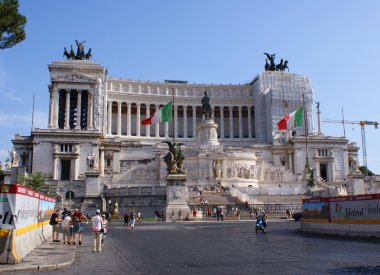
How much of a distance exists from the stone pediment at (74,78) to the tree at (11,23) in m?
72.7

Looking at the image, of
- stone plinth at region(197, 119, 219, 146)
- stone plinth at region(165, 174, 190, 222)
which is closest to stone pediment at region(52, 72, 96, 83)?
stone plinth at region(197, 119, 219, 146)

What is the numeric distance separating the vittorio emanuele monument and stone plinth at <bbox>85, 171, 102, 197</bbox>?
0.14m

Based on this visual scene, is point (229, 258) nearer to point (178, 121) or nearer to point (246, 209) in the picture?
point (246, 209)

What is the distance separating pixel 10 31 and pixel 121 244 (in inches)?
511

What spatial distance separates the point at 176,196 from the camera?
47156mm

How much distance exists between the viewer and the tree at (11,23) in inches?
942

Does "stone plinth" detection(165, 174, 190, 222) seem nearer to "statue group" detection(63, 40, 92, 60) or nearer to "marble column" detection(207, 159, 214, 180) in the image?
"marble column" detection(207, 159, 214, 180)

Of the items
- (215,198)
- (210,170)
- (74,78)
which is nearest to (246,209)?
(215,198)

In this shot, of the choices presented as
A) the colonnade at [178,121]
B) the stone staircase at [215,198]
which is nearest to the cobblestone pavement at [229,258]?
the stone staircase at [215,198]

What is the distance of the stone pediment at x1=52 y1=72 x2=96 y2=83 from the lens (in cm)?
9575

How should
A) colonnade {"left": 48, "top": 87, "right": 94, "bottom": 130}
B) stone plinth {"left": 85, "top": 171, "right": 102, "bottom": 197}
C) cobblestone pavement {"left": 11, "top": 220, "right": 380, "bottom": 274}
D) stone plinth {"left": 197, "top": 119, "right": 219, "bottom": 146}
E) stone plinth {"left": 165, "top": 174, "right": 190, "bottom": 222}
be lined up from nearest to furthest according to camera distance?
cobblestone pavement {"left": 11, "top": 220, "right": 380, "bottom": 274} < stone plinth {"left": 165, "top": 174, "right": 190, "bottom": 222} < stone plinth {"left": 85, "top": 171, "right": 102, "bottom": 197} < stone plinth {"left": 197, "top": 119, "right": 219, "bottom": 146} < colonnade {"left": 48, "top": 87, "right": 94, "bottom": 130}

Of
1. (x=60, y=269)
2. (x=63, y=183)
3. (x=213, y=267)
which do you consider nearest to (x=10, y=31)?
(x=60, y=269)

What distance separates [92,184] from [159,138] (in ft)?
145

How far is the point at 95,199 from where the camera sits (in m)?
63.0
